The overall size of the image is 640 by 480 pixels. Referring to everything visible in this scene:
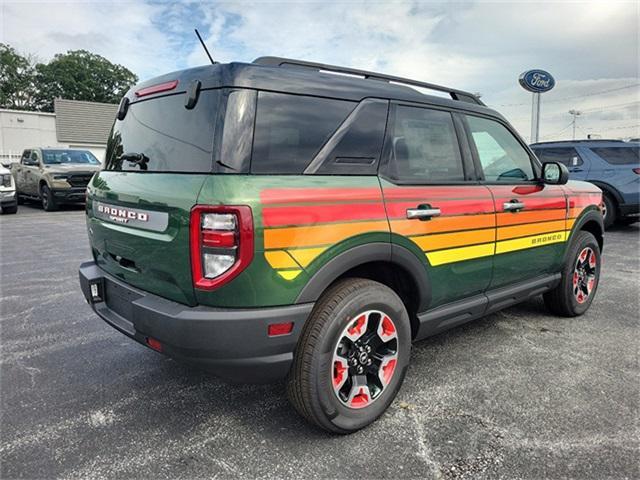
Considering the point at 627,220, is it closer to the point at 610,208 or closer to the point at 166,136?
the point at 610,208

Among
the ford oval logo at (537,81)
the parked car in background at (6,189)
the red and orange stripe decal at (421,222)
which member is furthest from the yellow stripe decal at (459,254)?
the ford oval logo at (537,81)

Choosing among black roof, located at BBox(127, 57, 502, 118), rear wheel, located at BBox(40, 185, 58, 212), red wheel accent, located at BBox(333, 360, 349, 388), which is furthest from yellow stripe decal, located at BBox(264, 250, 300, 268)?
rear wheel, located at BBox(40, 185, 58, 212)

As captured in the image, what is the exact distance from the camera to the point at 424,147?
9.34 feet

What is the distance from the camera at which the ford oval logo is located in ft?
51.6

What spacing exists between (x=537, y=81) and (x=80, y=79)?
59.3 metres

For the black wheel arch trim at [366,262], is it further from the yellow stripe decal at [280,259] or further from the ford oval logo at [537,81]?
the ford oval logo at [537,81]

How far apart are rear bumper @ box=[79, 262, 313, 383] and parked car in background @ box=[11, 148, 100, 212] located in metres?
11.8

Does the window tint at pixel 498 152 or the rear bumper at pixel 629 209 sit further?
the rear bumper at pixel 629 209

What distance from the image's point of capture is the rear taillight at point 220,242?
1.96 meters

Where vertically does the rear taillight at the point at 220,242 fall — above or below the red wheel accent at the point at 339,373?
above

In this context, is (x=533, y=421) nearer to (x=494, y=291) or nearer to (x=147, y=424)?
(x=494, y=291)

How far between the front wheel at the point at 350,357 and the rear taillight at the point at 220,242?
507mm

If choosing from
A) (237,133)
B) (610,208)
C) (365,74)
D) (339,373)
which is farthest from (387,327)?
(610,208)

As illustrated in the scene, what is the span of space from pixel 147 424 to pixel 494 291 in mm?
2426
